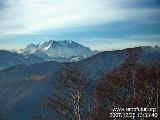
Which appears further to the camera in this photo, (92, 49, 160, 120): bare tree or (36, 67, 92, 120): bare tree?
(36, 67, 92, 120): bare tree

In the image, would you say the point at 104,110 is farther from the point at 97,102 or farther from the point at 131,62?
the point at 131,62

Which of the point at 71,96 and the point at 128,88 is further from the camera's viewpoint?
the point at 71,96

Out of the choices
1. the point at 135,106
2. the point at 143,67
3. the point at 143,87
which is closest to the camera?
the point at 135,106

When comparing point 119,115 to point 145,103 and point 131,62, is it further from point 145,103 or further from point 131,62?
point 131,62

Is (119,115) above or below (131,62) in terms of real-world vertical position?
below

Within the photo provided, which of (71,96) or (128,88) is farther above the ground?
(128,88)

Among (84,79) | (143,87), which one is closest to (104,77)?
(84,79)

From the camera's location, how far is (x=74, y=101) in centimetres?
3047

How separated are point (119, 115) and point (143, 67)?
7434mm

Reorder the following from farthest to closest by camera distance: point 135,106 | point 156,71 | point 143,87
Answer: point 156,71 < point 143,87 < point 135,106

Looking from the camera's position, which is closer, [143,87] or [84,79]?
[143,87]

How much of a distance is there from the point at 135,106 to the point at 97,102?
4264mm

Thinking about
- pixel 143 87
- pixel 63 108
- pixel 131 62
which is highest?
pixel 131 62

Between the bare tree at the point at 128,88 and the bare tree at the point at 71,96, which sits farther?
the bare tree at the point at 71,96
